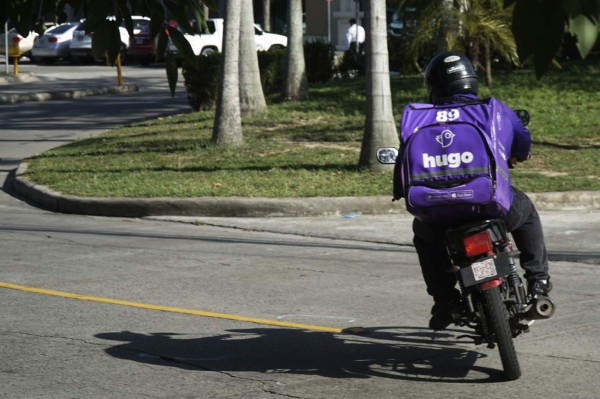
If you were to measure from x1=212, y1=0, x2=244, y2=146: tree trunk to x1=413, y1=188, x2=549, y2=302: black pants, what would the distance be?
10207 mm

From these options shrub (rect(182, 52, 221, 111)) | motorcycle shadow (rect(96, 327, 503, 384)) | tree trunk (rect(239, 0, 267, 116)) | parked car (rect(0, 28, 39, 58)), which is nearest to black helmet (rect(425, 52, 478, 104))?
motorcycle shadow (rect(96, 327, 503, 384))

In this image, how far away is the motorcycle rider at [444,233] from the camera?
20.1ft

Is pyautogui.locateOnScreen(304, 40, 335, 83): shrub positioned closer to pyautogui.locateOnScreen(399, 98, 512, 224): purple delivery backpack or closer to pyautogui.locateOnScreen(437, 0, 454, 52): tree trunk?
pyautogui.locateOnScreen(437, 0, 454, 52): tree trunk

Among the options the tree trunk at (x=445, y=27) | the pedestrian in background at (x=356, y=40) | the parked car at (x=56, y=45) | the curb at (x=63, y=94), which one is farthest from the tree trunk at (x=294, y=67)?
the parked car at (x=56, y=45)

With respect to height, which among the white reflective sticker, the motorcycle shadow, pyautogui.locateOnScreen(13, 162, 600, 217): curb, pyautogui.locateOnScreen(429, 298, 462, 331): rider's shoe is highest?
the white reflective sticker

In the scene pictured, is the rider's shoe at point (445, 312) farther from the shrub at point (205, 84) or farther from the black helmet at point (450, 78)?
the shrub at point (205, 84)

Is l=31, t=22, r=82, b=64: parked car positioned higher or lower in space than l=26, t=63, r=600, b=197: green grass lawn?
higher

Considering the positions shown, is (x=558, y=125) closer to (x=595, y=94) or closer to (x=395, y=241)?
(x=595, y=94)

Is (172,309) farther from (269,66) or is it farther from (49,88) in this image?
(49,88)

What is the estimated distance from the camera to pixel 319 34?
→ 173ft

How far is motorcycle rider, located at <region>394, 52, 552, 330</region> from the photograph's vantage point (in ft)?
20.1

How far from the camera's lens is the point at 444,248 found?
20.4 feet

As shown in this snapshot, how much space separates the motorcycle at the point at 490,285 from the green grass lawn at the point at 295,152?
6439 millimetres

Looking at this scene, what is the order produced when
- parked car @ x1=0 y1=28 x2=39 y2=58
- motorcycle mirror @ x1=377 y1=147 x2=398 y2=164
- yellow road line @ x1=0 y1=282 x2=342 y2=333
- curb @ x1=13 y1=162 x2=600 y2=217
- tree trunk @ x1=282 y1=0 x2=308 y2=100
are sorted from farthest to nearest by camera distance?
parked car @ x1=0 y1=28 x2=39 y2=58, tree trunk @ x1=282 y1=0 x2=308 y2=100, curb @ x1=13 y1=162 x2=600 y2=217, yellow road line @ x1=0 y1=282 x2=342 y2=333, motorcycle mirror @ x1=377 y1=147 x2=398 y2=164
